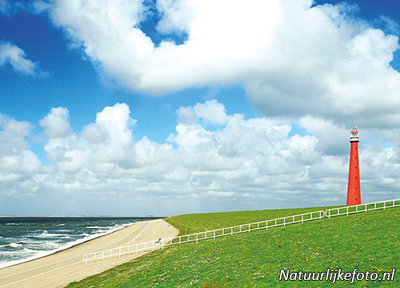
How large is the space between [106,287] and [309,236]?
18189mm

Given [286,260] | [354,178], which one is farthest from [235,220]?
[286,260]

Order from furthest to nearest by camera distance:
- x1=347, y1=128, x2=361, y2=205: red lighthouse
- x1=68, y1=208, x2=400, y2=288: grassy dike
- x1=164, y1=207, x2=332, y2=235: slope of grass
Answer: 1. x1=164, y1=207, x2=332, y2=235: slope of grass
2. x1=347, y1=128, x2=361, y2=205: red lighthouse
3. x1=68, y1=208, x2=400, y2=288: grassy dike

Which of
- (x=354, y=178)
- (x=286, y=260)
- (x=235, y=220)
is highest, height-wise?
(x=354, y=178)

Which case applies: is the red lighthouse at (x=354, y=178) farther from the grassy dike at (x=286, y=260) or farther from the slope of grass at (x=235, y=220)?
the grassy dike at (x=286, y=260)

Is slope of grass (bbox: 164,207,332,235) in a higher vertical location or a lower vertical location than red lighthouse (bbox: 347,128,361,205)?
lower

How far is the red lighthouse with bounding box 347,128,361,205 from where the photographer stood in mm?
54219

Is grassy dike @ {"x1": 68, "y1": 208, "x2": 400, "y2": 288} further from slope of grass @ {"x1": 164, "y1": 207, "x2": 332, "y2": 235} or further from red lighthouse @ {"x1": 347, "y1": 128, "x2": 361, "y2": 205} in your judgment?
slope of grass @ {"x1": 164, "y1": 207, "x2": 332, "y2": 235}

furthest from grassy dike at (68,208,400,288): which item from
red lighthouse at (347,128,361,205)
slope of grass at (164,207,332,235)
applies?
slope of grass at (164,207,332,235)

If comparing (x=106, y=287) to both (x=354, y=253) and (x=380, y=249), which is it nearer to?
(x=354, y=253)

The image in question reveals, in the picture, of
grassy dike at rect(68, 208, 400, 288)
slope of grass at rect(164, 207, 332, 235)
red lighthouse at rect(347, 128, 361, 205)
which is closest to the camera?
grassy dike at rect(68, 208, 400, 288)

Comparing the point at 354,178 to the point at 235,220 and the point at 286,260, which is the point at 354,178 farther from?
the point at 286,260

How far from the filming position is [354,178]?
54.5 meters

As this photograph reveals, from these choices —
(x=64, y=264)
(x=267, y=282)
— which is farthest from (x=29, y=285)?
(x=267, y=282)

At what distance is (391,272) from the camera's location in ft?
49.4
